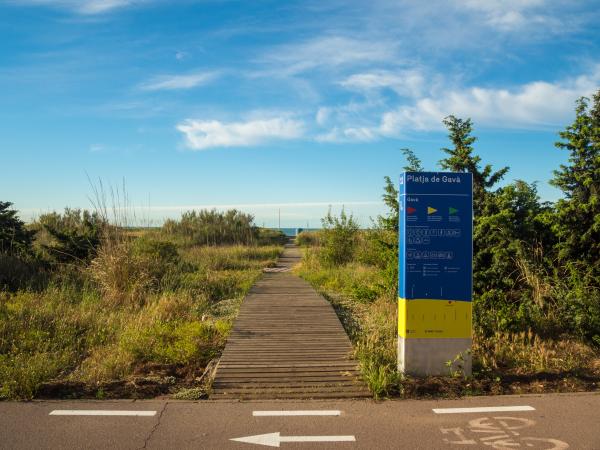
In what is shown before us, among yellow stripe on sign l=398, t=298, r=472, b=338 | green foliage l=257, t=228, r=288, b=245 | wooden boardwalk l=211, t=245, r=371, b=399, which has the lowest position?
wooden boardwalk l=211, t=245, r=371, b=399

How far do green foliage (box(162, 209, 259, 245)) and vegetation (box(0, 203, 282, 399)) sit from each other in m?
9.33

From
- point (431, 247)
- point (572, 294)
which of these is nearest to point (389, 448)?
point (431, 247)

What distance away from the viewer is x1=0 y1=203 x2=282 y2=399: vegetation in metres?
6.14

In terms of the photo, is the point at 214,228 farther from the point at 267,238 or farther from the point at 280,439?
the point at 280,439

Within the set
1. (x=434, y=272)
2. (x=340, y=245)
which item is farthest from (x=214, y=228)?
(x=434, y=272)

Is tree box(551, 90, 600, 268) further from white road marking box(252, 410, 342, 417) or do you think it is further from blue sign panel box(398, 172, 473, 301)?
white road marking box(252, 410, 342, 417)

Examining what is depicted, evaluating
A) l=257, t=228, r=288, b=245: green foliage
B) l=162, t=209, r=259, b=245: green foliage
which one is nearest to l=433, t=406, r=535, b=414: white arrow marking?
l=162, t=209, r=259, b=245: green foliage

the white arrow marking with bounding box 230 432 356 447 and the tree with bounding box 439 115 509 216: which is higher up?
the tree with bounding box 439 115 509 216

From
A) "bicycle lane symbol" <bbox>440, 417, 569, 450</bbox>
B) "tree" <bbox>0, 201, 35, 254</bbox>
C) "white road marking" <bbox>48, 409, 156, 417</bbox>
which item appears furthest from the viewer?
"tree" <bbox>0, 201, 35, 254</bbox>

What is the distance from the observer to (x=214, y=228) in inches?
1138

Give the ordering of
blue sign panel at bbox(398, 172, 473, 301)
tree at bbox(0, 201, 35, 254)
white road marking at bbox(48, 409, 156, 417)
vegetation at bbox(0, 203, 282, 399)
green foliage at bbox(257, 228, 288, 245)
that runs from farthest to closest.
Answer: green foliage at bbox(257, 228, 288, 245)
tree at bbox(0, 201, 35, 254)
blue sign panel at bbox(398, 172, 473, 301)
vegetation at bbox(0, 203, 282, 399)
white road marking at bbox(48, 409, 156, 417)

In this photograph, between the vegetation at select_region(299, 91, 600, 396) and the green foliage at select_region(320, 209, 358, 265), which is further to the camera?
the green foliage at select_region(320, 209, 358, 265)

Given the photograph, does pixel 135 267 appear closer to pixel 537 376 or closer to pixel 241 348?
pixel 241 348

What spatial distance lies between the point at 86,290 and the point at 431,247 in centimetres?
835
